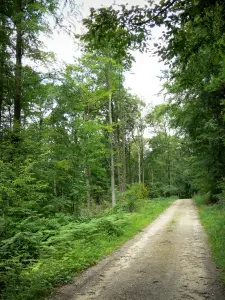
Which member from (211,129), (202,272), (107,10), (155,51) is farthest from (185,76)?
(211,129)

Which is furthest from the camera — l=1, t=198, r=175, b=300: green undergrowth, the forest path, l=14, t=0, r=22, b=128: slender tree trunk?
l=14, t=0, r=22, b=128: slender tree trunk

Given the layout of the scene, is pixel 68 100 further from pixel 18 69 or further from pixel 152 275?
pixel 152 275

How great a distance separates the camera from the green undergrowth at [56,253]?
5.27 meters

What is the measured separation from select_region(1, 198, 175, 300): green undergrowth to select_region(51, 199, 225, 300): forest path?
36cm

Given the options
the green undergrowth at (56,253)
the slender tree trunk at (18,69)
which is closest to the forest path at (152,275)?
the green undergrowth at (56,253)

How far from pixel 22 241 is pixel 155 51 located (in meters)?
6.22

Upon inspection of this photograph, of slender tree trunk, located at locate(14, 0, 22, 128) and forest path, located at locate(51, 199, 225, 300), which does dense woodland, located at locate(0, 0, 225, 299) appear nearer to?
slender tree trunk, located at locate(14, 0, 22, 128)

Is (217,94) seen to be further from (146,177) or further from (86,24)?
(146,177)

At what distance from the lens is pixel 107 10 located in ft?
17.2

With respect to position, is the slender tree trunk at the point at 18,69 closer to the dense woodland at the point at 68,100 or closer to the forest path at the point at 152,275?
the dense woodland at the point at 68,100

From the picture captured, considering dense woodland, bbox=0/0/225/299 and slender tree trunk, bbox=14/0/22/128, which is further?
slender tree trunk, bbox=14/0/22/128

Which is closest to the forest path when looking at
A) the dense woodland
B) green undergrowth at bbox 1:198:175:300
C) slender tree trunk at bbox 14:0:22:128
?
green undergrowth at bbox 1:198:175:300

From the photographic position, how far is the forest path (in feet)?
16.5

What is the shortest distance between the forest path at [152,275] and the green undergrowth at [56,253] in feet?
1.18
